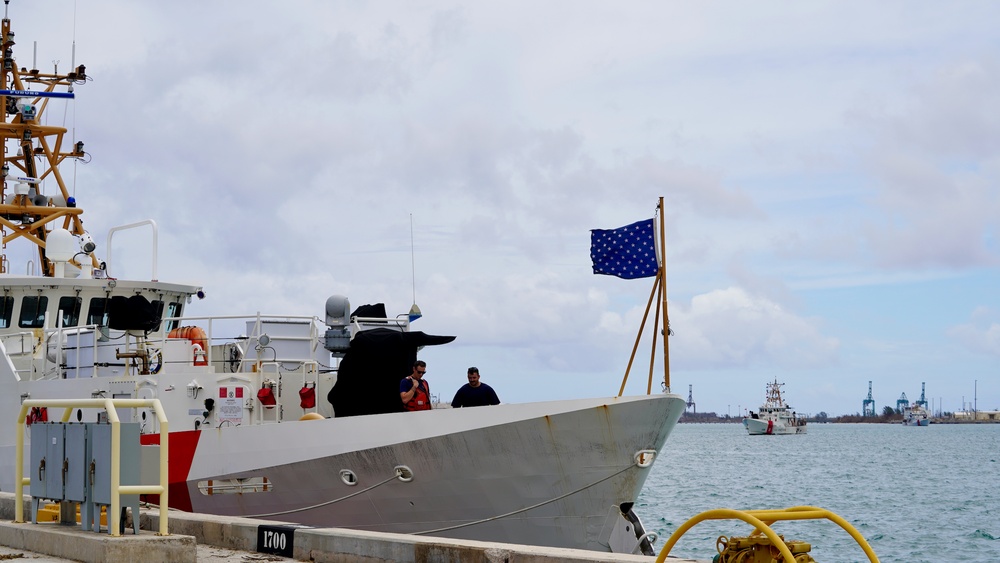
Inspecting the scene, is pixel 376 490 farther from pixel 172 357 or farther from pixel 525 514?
pixel 172 357

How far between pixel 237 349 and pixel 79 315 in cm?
437

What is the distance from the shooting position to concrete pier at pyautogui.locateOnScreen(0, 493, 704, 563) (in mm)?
8977

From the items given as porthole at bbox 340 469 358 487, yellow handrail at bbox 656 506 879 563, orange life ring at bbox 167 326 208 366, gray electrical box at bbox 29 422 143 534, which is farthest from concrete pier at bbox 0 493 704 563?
orange life ring at bbox 167 326 208 366

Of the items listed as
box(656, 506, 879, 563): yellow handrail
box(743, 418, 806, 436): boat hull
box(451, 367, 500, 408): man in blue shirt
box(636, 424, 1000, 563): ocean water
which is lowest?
box(743, 418, 806, 436): boat hull

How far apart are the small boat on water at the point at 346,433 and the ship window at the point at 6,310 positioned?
841 mm

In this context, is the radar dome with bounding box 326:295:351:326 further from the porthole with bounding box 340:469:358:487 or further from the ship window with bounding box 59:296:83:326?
the ship window with bounding box 59:296:83:326

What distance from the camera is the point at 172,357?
15.8 meters

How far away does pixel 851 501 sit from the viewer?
4041 centimetres

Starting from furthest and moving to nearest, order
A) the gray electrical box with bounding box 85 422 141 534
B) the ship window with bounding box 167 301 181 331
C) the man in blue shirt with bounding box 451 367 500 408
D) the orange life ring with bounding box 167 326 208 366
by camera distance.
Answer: the ship window with bounding box 167 301 181 331 < the orange life ring with bounding box 167 326 208 366 < the man in blue shirt with bounding box 451 367 500 408 < the gray electrical box with bounding box 85 422 141 534

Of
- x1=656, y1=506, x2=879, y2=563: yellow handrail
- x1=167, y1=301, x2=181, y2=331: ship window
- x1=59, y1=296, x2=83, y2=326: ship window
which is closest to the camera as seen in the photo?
x1=656, y1=506, x2=879, y2=563: yellow handrail

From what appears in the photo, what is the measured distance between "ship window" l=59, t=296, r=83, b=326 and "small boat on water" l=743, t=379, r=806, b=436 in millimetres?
127248

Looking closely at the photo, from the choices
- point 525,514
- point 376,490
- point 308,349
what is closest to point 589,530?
point 525,514

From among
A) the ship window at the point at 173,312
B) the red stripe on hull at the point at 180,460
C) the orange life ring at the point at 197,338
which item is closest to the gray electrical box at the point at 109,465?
the red stripe on hull at the point at 180,460

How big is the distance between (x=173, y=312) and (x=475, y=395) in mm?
8084
